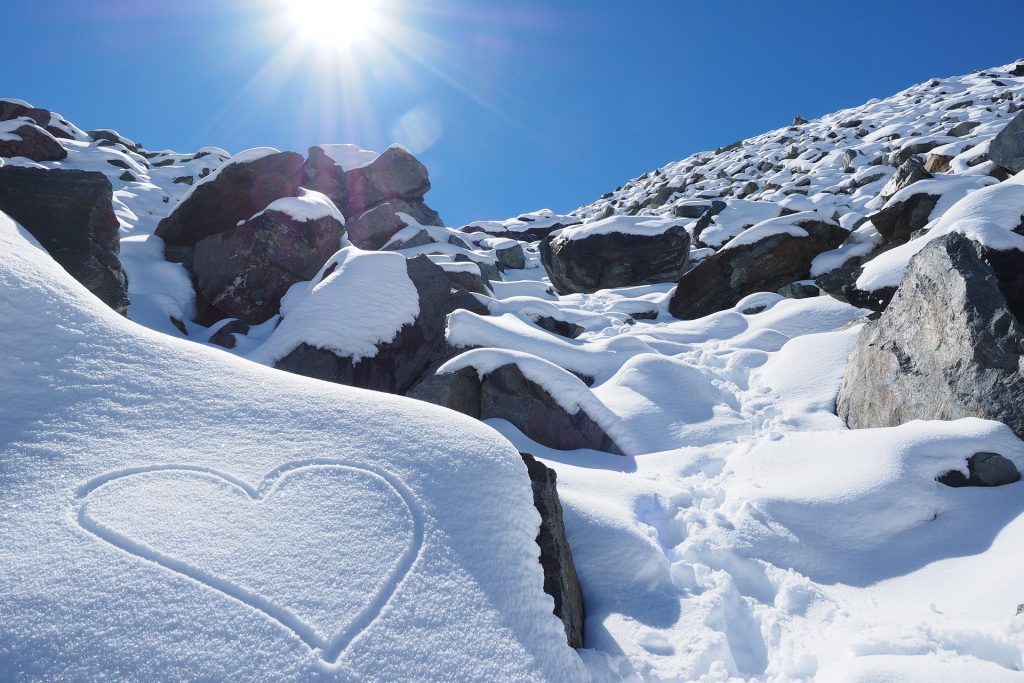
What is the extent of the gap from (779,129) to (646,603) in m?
61.1

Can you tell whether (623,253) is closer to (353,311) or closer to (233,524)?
(353,311)

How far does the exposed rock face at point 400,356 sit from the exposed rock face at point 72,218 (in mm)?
2710

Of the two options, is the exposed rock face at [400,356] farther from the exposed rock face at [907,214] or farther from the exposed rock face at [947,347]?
the exposed rock face at [907,214]

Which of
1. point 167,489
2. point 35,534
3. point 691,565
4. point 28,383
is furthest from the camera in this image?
point 691,565

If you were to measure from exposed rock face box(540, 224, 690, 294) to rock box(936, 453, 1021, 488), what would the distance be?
13.5 m

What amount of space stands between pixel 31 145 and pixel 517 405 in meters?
29.8

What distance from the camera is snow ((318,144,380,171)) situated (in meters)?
24.6

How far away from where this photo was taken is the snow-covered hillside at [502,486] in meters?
1.98

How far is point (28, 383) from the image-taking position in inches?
101

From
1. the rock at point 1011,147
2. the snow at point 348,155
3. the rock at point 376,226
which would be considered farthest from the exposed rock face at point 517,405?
the snow at point 348,155

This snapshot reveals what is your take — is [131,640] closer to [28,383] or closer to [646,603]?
[28,383]

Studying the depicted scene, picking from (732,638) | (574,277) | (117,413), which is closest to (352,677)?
(117,413)

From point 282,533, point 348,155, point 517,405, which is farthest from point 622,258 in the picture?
point 282,533

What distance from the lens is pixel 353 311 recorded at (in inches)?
356
